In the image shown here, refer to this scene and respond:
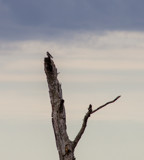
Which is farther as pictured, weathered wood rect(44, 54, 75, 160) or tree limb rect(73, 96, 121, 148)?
weathered wood rect(44, 54, 75, 160)

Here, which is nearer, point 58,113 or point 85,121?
point 85,121

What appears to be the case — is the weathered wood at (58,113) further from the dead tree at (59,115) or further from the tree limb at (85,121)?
the tree limb at (85,121)

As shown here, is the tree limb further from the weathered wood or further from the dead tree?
the weathered wood

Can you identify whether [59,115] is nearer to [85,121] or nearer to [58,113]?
[58,113]

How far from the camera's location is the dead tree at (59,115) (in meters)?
20.2

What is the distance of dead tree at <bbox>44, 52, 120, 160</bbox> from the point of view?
2019 cm

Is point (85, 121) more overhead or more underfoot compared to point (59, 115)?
more underfoot

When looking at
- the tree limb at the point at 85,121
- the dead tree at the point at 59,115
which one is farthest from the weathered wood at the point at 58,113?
the tree limb at the point at 85,121

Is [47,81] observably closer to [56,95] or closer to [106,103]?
[56,95]

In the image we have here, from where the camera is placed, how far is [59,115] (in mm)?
20328

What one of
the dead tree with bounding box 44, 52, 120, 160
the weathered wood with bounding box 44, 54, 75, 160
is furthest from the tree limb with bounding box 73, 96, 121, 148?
the weathered wood with bounding box 44, 54, 75, 160

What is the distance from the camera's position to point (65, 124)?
66.8 feet

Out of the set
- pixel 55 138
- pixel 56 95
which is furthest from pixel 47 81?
pixel 55 138

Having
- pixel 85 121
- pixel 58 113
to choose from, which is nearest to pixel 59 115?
pixel 58 113
